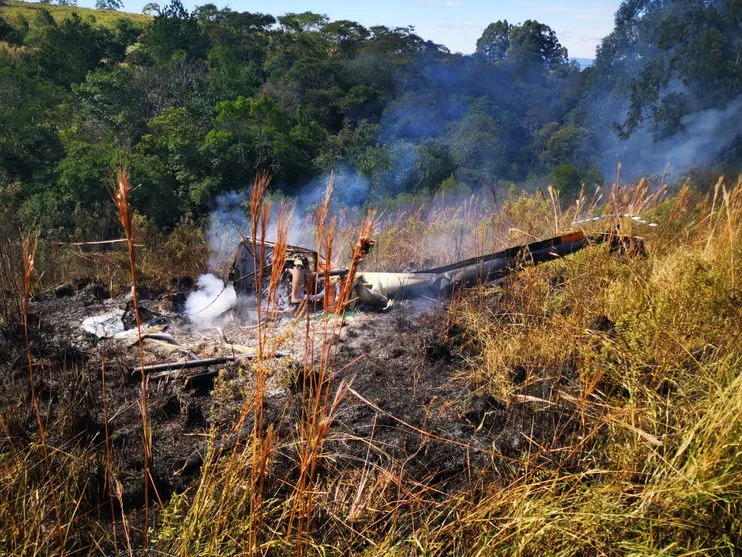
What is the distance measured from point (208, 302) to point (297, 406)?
3791mm

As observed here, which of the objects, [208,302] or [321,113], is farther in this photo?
[321,113]

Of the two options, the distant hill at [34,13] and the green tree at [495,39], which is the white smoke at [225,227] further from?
the green tree at [495,39]

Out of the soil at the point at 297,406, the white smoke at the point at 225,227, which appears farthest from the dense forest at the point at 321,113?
the soil at the point at 297,406

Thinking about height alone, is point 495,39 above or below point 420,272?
above

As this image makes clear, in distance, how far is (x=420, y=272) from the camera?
564 centimetres

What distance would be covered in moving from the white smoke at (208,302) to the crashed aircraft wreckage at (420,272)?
33cm

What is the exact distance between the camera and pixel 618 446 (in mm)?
2352

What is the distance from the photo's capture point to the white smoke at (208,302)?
602cm

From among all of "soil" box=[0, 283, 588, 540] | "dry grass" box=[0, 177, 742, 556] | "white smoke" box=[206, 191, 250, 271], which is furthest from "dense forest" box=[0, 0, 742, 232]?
"dry grass" box=[0, 177, 742, 556]

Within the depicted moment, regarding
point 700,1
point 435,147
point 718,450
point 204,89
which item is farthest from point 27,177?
point 700,1

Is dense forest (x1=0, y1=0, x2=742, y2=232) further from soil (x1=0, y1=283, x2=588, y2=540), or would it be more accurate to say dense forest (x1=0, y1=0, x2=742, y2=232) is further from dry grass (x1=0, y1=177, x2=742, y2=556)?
dry grass (x1=0, y1=177, x2=742, y2=556)

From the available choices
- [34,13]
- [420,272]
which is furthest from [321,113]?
[34,13]

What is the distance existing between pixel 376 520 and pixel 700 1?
1877 centimetres

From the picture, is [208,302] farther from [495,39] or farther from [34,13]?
[495,39]
